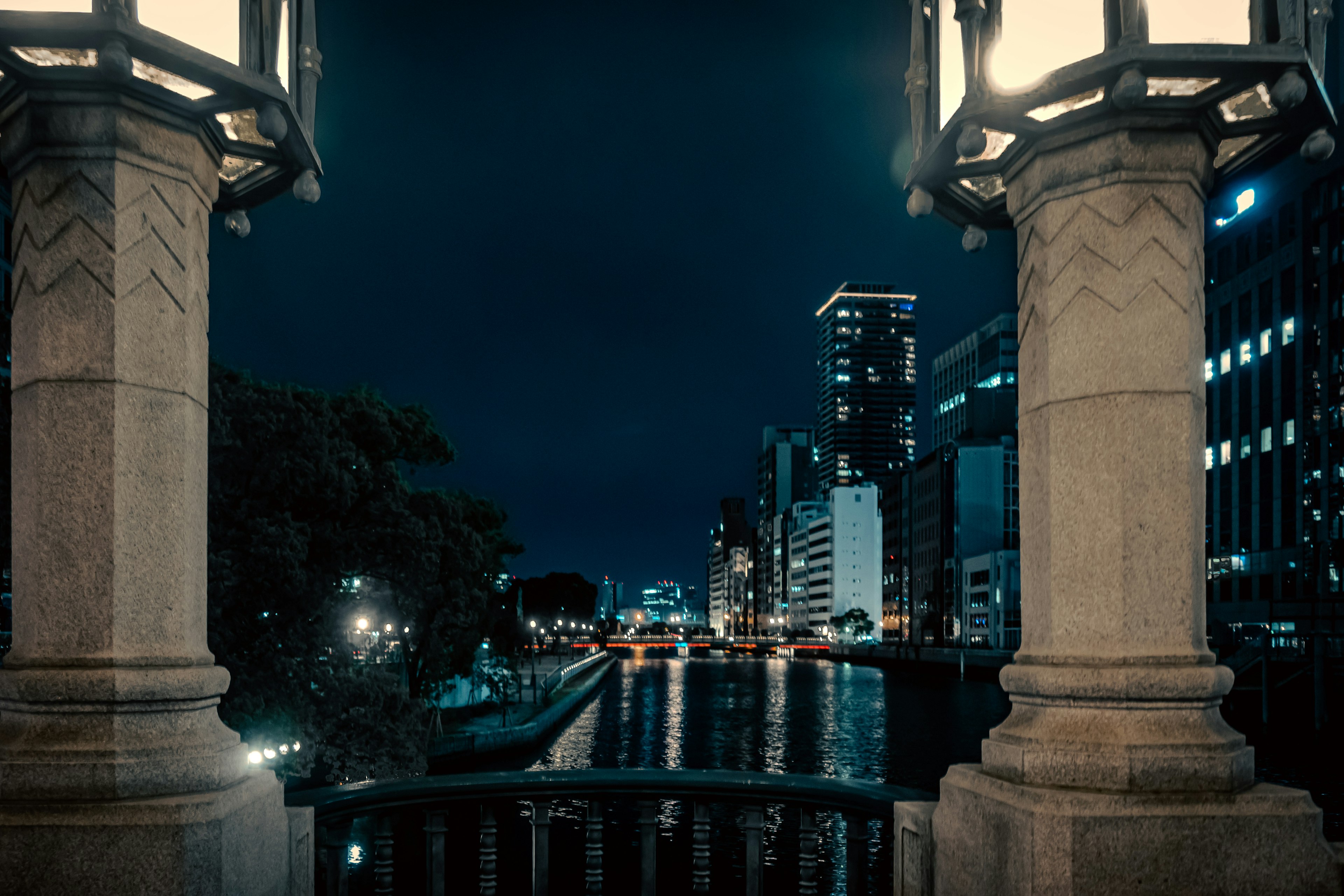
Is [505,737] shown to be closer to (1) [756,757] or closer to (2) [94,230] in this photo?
(1) [756,757]

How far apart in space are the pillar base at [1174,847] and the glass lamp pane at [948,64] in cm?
355

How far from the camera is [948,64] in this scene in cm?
591

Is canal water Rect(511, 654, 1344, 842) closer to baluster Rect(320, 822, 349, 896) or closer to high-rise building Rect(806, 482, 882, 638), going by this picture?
baluster Rect(320, 822, 349, 896)

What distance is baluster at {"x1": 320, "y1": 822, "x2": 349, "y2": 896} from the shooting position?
5.61 metres

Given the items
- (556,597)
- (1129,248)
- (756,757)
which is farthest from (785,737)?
(556,597)

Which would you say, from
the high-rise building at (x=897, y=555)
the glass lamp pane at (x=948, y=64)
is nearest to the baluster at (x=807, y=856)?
the glass lamp pane at (x=948, y=64)

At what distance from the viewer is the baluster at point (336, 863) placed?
5613 millimetres

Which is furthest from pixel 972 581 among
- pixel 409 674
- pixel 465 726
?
pixel 409 674

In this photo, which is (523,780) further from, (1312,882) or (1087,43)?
(1087,43)

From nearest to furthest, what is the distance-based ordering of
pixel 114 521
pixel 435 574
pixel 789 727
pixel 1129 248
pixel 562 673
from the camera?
pixel 114 521 < pixel 1129 248 < pixel 435 574 < pixel 789 727 < pixel 562 673

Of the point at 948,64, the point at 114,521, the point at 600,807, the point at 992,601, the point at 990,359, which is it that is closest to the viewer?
the point at 114,521

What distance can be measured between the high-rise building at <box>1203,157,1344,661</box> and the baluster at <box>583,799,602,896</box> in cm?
6336

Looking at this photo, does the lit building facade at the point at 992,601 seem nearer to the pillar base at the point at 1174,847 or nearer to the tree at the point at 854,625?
the tree at the point at 854,625

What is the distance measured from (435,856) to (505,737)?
1312 inches
